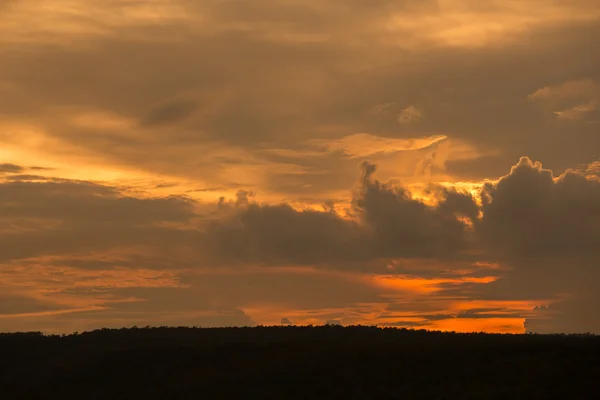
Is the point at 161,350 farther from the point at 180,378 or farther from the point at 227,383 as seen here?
the point at 227,383

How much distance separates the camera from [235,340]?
95500mm

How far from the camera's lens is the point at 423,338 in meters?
87.1

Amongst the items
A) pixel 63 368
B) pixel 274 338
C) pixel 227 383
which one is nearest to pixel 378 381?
pixel 227 383

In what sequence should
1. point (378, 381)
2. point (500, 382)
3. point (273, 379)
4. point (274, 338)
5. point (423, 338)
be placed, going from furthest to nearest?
1. point (274, 338)
2. point (423, 338)
3. point (273, 379)
4. point (378, 381)
5. point (500, 382)

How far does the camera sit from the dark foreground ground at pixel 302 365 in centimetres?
6438

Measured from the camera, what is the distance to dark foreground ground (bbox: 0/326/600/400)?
64375mm

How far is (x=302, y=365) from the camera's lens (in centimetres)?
7675

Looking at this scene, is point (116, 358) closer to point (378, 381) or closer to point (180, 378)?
point (180, 378)

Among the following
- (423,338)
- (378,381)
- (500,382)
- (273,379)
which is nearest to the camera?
(500,382)

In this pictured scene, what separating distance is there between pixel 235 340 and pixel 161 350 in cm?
916

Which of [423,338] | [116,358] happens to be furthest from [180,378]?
[423,338]

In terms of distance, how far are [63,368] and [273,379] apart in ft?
93.3

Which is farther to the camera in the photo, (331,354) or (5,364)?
(5,364)

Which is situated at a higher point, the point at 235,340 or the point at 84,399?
the point at 235,340
